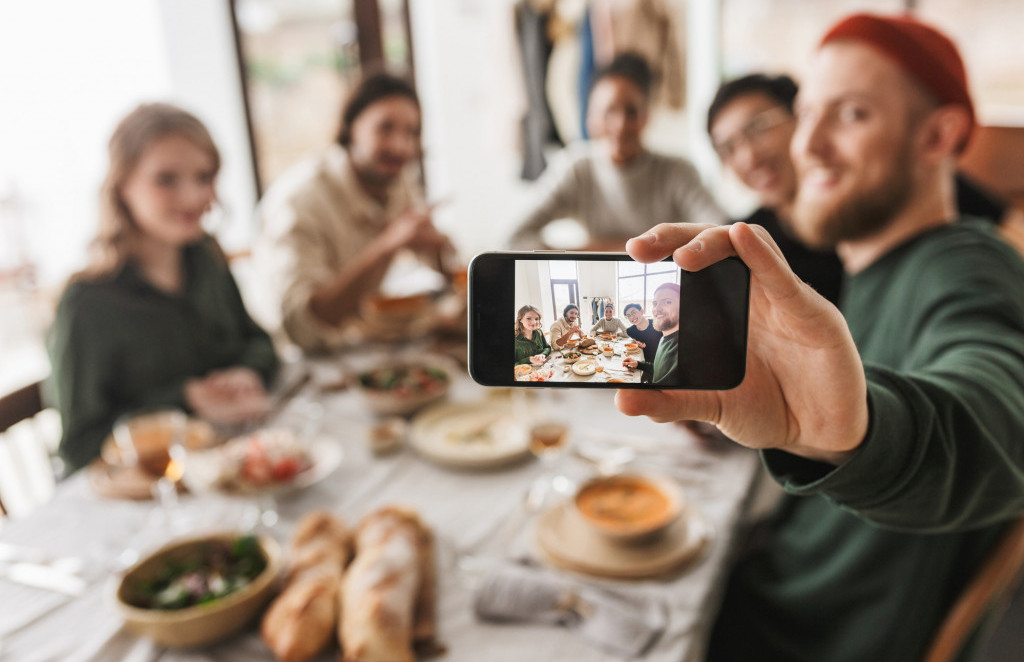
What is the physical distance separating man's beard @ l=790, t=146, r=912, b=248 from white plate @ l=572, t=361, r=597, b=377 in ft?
2.91

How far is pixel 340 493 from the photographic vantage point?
130cm

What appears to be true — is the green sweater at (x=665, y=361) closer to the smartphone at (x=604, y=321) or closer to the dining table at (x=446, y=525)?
the smartphone at (x=604, y=321)

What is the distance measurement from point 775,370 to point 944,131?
804mm

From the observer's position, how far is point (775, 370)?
2.12 feet

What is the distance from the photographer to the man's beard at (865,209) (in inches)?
45.9

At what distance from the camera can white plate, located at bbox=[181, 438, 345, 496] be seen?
4.12 feet

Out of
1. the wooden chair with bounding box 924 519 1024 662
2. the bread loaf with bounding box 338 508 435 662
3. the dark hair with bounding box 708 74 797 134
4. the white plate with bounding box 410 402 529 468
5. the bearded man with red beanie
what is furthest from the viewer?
the dark hair with bounding box 708 74 797 134

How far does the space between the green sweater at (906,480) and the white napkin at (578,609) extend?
33 cm

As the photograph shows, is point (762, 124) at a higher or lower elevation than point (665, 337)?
higher

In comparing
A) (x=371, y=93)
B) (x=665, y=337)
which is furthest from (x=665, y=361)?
(x=371, y=93)

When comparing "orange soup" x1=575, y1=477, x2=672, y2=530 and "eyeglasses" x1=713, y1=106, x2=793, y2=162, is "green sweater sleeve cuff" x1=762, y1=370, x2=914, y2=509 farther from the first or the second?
"eyeglasses" x1=713, y1=106, x2=793, y2=162

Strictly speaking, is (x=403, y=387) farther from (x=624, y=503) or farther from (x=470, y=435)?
(x=624, y=503)

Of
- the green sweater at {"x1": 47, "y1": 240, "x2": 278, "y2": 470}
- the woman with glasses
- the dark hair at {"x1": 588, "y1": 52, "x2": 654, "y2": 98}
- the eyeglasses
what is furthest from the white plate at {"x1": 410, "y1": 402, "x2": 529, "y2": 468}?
the dark hair at {"x1": 588, "y1": 52, "x2": 654, "y2": 98}

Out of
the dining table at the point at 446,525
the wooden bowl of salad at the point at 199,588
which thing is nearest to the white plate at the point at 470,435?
the dining table at the point at 446,525
